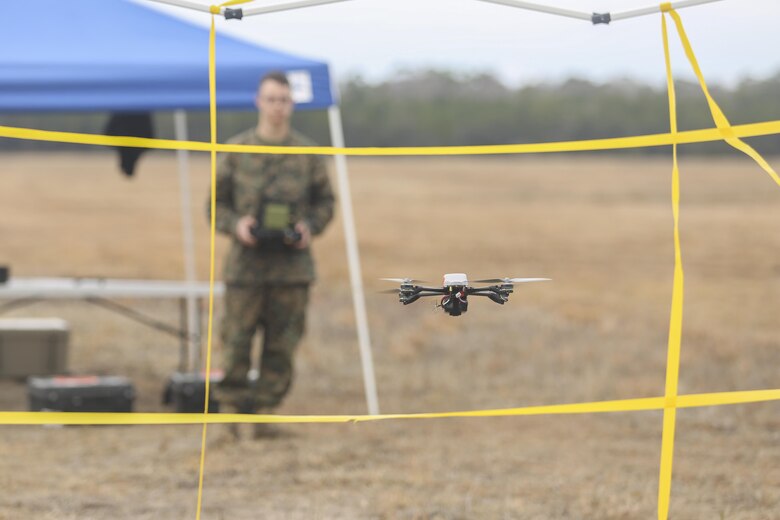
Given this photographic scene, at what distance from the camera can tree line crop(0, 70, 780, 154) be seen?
45.0m

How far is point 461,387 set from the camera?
26.5 feet

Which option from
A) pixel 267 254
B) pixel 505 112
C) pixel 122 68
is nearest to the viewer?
pixel 267 254

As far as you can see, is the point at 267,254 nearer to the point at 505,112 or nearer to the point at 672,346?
the point at 672,346

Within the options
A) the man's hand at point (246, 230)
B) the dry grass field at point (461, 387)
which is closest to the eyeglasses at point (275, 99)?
the man's hand at point (246, 230)

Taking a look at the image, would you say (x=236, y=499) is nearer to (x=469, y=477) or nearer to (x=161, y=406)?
(x=469, y=477)

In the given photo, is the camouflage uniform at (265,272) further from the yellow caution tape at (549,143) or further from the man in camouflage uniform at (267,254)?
the yellow caution tape at (549,143)

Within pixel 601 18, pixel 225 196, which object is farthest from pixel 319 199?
pixel 601 18

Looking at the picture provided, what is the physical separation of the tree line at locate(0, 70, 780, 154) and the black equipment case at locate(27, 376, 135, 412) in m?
32.8

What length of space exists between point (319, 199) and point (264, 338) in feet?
2.52

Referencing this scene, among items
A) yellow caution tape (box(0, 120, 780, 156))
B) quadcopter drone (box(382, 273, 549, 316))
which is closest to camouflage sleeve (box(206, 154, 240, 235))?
yellow caution tape (box(0, 120, 780, 156))

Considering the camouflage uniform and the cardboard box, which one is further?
the cardboard box

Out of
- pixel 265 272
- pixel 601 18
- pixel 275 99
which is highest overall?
pixel 275 99

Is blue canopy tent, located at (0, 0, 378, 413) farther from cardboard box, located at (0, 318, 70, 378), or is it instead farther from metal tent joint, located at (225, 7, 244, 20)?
metal tent joint, located at (225, 7, 244, 20)

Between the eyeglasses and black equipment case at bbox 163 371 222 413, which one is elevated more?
the eyeglasses
